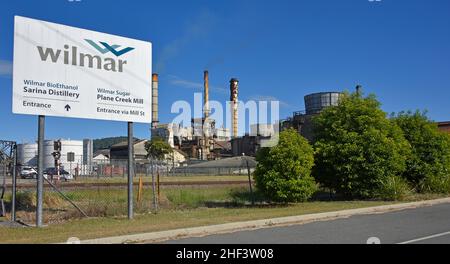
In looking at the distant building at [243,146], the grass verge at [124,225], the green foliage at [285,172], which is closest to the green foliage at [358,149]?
the green foliage at [285,172]

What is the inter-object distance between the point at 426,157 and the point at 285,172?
35.2 feet

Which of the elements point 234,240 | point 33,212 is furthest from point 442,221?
point 33,212

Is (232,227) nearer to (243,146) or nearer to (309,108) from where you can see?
(309,108)

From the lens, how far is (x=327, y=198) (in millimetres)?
25016

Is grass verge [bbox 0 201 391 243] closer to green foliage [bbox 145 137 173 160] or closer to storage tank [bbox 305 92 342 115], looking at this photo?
storage tank [bbox 305 92 342 115]

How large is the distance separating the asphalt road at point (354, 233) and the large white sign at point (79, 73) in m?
6.27

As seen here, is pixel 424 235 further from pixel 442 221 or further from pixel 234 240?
pixel 234 240

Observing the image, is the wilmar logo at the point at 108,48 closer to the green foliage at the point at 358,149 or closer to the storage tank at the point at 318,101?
the green foliage at the point at 358,149

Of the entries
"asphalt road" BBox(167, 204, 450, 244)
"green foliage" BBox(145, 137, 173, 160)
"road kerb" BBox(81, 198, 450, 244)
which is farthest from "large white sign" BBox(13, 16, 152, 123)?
"green foliage" BBox(145, 137, 173, 160)

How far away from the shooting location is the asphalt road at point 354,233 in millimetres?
11383

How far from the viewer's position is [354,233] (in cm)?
1257

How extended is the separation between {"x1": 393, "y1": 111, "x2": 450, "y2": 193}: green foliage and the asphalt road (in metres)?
11.1
